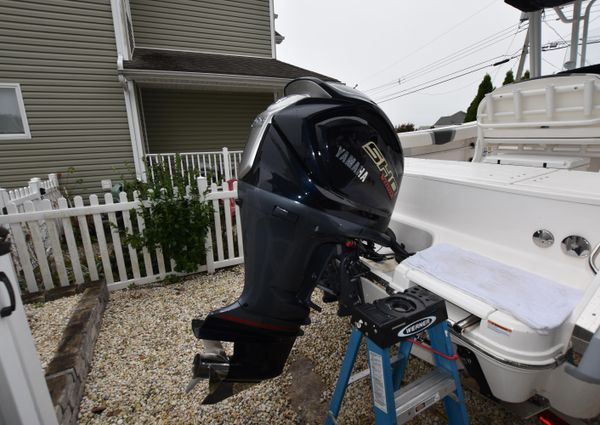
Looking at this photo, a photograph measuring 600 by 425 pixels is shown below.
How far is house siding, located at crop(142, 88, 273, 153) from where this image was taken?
23.5 ft

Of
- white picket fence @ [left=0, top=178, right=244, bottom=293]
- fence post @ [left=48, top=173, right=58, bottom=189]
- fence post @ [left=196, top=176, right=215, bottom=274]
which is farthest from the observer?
fence post @ [left=48, top=173, right=58, bottom=189]

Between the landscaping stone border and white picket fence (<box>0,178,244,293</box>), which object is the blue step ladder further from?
white picket fence (<box>0,178,244,293</box>)

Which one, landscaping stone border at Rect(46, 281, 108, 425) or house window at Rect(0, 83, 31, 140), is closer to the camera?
landscaping stone border at Rect(46, 281, 108, 425)

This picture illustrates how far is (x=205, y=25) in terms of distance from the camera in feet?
23.7

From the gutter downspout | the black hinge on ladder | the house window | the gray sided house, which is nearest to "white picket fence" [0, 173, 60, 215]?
the gray sided house

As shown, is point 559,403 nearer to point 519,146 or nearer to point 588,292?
point 588,292

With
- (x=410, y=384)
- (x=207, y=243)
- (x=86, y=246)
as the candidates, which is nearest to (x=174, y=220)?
(x=207, y=243)

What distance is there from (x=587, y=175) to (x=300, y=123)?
4.68ft

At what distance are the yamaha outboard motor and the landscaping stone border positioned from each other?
80cm

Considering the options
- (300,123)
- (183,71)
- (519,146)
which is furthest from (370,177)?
(183,71)

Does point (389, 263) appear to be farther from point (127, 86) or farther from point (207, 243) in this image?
point (127, 86)

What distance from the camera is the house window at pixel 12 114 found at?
17.7 feet

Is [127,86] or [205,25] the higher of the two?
[205,25]

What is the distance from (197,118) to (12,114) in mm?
3284
